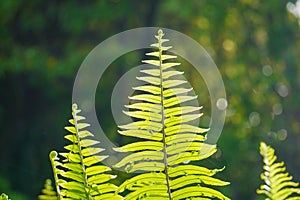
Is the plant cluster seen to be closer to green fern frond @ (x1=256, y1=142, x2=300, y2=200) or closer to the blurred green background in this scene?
green fern frond @ (x1=256, y1=142, x2=300, y2=200)

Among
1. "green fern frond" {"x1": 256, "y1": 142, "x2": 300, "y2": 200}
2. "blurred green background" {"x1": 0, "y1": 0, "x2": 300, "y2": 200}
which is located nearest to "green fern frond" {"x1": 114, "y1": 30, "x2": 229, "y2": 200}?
"green fern frond" {"x1": 256, "y1": 142, "x2": 300, "y2": 200}

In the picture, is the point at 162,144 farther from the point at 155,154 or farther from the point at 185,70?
the point at 185,70

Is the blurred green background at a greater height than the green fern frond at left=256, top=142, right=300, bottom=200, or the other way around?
the blurred green background

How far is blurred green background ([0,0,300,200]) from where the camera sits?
18.5 ft

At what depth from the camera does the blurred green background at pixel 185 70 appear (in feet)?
18.5

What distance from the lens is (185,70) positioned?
20.2 ft

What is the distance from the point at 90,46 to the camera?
6094 mm

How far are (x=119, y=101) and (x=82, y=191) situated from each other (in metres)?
5.12

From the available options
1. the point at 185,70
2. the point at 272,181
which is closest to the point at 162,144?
the point at 272,181

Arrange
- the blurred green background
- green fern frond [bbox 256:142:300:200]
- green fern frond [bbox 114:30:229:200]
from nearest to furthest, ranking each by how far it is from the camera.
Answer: green fern frond [bbox 114:30:229:200]
green fern frond [bbox 256:142:300:200]
the blurred green background

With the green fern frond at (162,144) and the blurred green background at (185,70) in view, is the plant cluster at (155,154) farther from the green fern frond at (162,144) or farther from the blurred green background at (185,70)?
the blurred green background at (185,70)

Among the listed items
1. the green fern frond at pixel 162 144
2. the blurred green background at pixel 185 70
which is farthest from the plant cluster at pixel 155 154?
the blurred green background at pixel 185 70

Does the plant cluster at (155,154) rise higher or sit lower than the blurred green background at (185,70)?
lower

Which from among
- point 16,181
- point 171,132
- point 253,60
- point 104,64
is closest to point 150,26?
point 104,64
